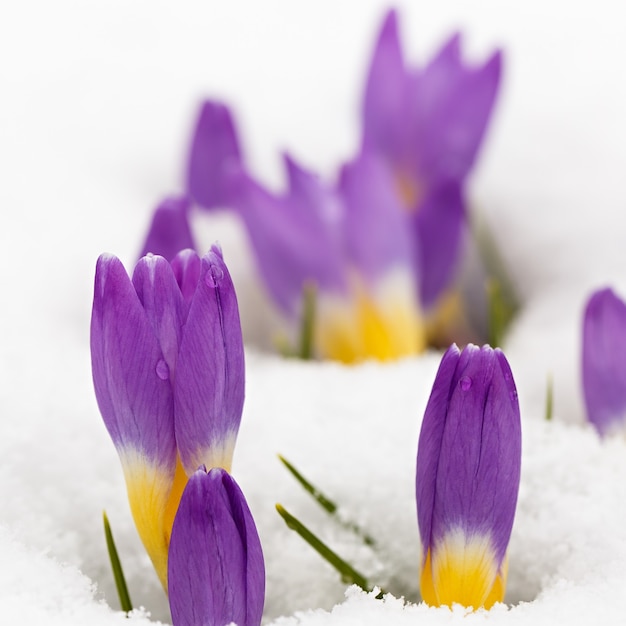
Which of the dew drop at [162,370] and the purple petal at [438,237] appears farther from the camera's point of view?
the purple petal at [438,237]

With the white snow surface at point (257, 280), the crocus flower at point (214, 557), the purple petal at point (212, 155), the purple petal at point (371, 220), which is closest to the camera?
the crocus flower at point (214, 557)

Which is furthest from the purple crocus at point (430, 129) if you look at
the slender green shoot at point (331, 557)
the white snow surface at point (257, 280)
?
the slender green shoot at point (331, 557)

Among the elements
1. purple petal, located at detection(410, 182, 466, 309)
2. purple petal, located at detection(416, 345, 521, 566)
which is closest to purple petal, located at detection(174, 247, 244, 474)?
purple petal, located at detection(416, 345, 521, 566)

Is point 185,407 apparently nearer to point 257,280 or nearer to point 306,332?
point 306,332

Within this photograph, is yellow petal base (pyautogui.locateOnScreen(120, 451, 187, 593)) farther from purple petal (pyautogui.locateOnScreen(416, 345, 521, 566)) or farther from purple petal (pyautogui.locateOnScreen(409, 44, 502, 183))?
purple petal (pyautogui.locateOnScreen(409, 44, 502, 183))

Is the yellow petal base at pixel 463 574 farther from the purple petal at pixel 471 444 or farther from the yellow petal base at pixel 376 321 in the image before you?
the yellow petal base at pixel 376 321

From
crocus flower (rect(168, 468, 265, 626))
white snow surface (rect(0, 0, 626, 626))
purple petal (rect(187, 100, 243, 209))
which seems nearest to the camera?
crocus flower (rect(168, 468, 265, 626))
